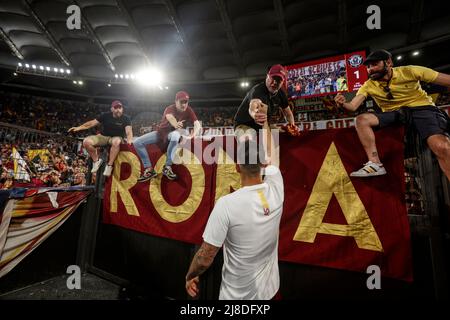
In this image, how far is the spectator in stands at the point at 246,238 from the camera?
6.18 ft

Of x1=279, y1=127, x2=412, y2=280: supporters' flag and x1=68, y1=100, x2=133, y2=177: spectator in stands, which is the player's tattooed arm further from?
x1=68, y1=100, x2=133, y2=177: spectator in stands

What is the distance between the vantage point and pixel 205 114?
71.1 feet

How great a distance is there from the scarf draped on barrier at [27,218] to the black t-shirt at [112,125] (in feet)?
5.43

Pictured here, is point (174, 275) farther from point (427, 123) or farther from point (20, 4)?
point (20, 4)

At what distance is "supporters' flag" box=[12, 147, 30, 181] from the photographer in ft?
18.2

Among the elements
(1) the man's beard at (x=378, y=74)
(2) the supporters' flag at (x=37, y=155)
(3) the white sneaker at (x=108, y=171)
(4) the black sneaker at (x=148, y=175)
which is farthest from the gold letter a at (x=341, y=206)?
(2) the supporters' flag at (x=37, y=155)

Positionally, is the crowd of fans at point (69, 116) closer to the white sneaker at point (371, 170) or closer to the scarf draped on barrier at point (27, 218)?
the scarf draped on barrier at point (27, 218)

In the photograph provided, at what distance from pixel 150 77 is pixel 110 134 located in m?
14.7

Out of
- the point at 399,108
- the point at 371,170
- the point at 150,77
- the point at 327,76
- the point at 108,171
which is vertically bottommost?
the point at 371,170

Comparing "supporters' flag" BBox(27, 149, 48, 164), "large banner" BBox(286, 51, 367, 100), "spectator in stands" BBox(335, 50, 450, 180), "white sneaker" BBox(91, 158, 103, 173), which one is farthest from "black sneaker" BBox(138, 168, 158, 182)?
"large banner" BBox(286, 51, 367, 100)

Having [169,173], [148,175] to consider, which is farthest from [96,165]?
[169,173]

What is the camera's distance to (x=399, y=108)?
8.99 ft

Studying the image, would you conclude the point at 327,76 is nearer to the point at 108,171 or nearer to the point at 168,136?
the point at 168,136
